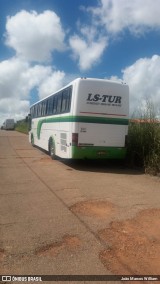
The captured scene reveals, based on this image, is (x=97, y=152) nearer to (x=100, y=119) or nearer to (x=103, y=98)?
(x=100, y=119)

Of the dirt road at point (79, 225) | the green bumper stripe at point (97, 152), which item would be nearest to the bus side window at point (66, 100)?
the green bumper stripe at point (97, 152)

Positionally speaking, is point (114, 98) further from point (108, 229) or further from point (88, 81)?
point (108, 229)

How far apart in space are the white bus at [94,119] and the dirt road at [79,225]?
76.8 inches

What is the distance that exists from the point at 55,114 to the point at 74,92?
290 cm

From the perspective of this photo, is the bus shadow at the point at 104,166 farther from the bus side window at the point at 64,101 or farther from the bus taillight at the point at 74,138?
the bus side window at the point at 64,101

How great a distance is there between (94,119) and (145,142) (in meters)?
2.17

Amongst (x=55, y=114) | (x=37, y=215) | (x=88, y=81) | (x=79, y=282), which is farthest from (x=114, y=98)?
(x=79, y=282)

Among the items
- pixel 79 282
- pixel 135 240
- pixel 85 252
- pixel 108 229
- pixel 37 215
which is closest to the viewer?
pixel 79 282

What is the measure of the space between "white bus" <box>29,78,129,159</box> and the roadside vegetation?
73 cm

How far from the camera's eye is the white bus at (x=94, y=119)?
12.6 m

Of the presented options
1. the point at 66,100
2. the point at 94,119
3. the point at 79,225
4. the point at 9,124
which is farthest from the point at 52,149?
Answer: the point at 9,124

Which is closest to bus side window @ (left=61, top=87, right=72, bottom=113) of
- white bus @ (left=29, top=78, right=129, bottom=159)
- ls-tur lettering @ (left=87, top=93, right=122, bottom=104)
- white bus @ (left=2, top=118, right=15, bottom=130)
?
white bus @ (left=29, top=78, right=129, bottom=159)

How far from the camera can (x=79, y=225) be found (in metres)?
6.18

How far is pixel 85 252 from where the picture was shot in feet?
16.4
